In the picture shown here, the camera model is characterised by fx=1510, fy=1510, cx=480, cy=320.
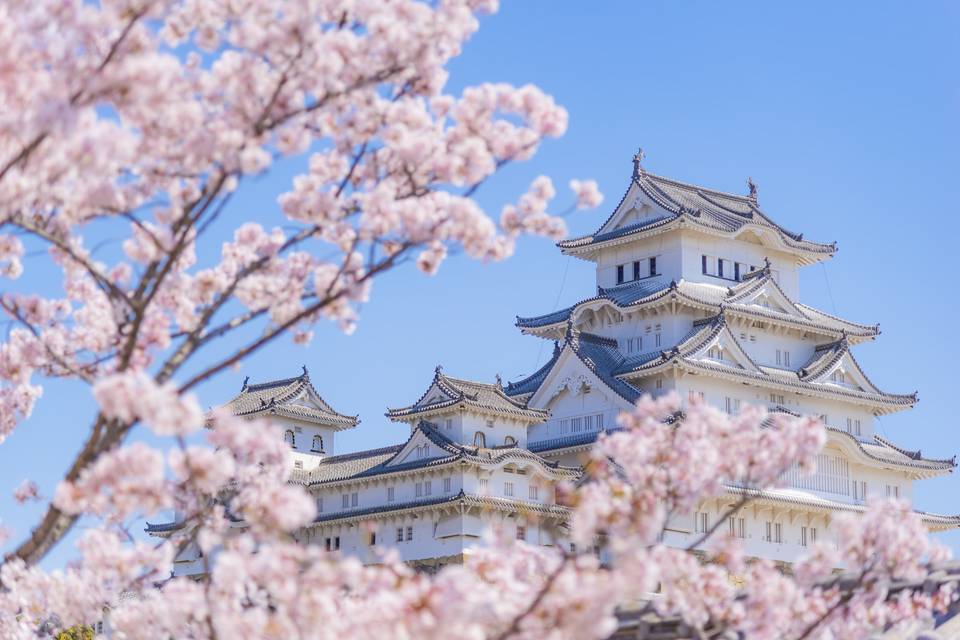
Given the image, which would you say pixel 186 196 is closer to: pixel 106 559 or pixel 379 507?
pixel 106 559

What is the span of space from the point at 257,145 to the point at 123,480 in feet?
8.53

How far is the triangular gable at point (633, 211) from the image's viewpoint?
5773 centimetres

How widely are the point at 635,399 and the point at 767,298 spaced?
8095mm

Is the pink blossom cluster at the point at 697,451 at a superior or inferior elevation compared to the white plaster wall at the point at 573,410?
inferior

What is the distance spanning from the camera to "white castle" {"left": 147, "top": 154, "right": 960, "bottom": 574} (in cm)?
5081

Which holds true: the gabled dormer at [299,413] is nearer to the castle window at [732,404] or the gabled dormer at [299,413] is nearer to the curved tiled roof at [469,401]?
the curved tiled roof at [469,401]

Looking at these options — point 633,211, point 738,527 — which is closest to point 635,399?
point 738,527

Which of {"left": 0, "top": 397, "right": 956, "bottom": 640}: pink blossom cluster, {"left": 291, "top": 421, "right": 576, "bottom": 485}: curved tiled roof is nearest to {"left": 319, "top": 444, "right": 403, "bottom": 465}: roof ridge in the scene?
{"left": 291, "top": 421, "right": 576, "bottom": 485}: curved tiled roof

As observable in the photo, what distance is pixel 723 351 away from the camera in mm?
54062

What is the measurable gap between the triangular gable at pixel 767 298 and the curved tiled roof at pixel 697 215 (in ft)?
7.54

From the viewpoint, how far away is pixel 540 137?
40.0 ft

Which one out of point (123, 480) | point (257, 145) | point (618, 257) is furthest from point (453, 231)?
point (618, 257)

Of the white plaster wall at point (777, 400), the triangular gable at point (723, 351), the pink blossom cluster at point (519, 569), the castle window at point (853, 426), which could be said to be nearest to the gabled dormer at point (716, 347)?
the triangular gable at point (723, 351)

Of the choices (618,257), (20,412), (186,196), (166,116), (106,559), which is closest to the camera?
(166,116)
